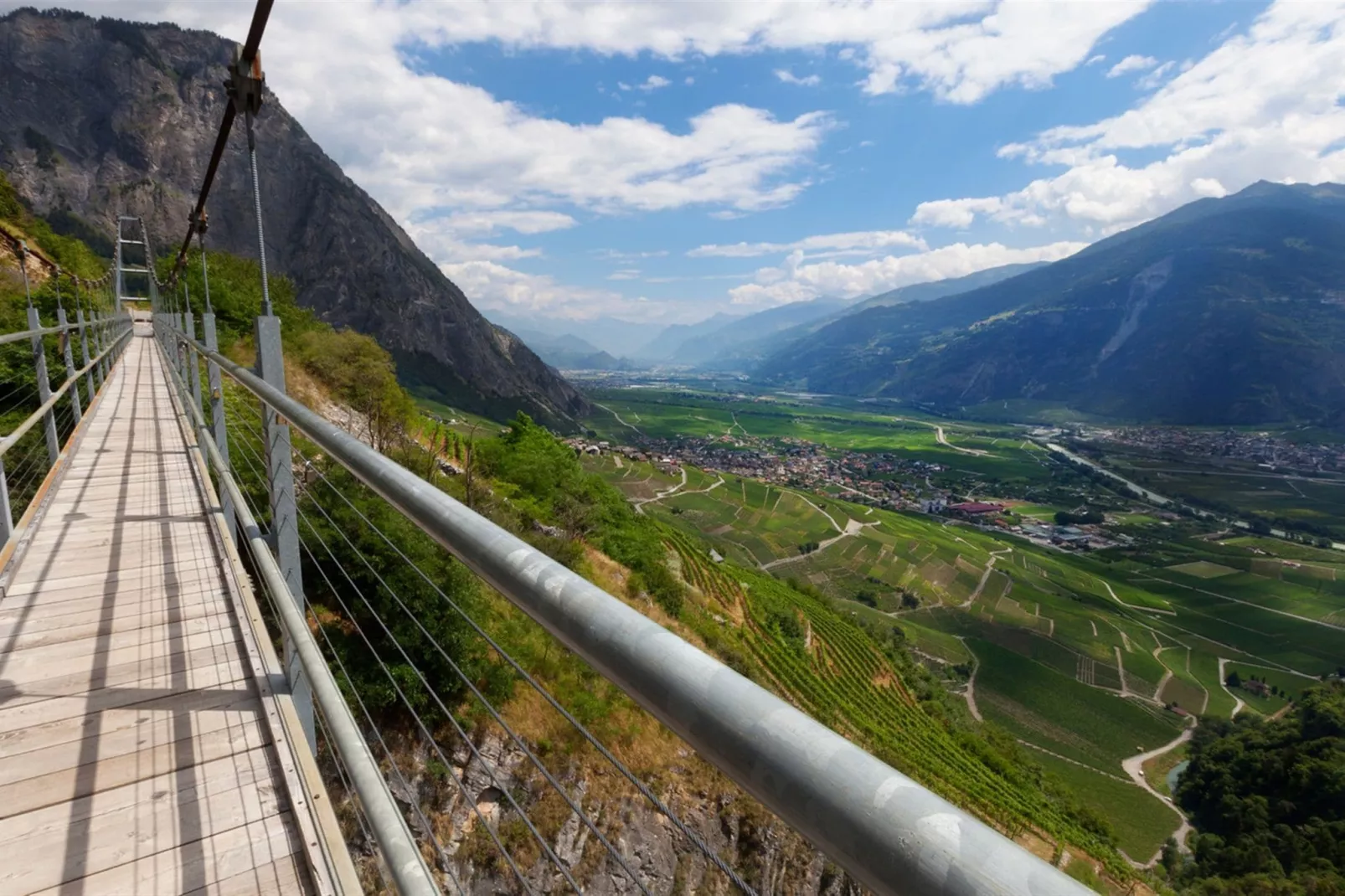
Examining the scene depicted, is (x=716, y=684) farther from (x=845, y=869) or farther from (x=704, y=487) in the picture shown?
(x=704, y=487)

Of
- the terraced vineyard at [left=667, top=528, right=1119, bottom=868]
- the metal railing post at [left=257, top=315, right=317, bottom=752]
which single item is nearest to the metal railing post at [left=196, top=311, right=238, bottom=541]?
the metal railing post at [left=257, top=315, right=317, bottom=752]

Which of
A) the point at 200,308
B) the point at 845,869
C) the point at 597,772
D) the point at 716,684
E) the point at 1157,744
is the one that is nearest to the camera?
the point at 845,869

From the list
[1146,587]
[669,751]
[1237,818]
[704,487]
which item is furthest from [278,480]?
[1146,587]

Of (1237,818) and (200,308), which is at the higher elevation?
(200,308)

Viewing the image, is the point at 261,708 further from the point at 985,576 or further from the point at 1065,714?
the point at 985,576

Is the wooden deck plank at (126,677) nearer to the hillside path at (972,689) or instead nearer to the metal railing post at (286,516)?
the metal railing post at (286,516)

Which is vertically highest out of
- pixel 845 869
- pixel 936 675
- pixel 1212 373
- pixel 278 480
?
pixel 845 869

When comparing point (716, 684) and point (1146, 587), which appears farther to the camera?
point (1146, 587)

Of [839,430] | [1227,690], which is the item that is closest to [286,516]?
[1227,690]
